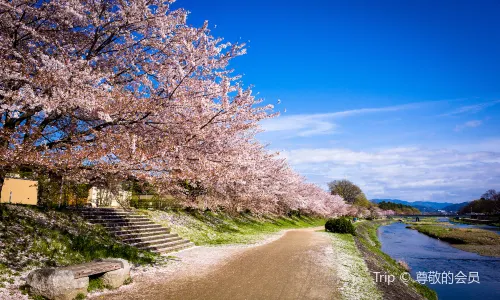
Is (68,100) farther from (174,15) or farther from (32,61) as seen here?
(174,15)

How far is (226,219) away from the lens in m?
31.6

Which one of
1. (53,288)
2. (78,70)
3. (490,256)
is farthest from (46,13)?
(490,256)

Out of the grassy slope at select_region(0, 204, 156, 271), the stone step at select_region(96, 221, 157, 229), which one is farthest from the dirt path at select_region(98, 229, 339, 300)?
the stone step at select_region(96, 221, 157, 229)

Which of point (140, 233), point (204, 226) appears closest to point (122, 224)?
point (140, 233)

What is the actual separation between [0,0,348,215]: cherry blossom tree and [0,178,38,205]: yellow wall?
13.4 m

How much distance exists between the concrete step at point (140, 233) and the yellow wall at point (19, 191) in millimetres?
8763

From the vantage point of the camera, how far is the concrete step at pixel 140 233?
51.1ft

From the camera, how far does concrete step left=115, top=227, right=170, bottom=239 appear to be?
15.6m

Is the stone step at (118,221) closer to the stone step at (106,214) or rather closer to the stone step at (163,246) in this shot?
the stone step at (106,214)

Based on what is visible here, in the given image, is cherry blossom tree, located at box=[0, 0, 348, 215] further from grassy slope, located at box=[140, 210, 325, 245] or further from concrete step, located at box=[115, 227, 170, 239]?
grassy slope, located at box=[140, 210, 325, 245]

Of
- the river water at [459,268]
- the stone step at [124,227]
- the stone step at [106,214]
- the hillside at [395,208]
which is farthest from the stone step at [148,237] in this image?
the hillside at [395,208]

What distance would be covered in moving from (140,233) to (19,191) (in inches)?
413

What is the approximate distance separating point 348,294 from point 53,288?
7.79 m

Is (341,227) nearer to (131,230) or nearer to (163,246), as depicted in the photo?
(163,246)
